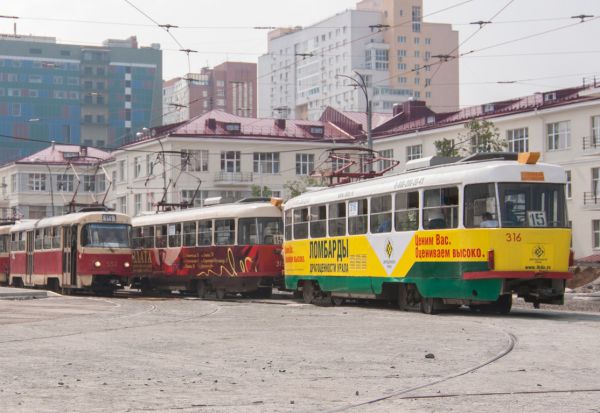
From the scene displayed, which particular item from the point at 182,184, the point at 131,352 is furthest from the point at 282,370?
the point at 182,184

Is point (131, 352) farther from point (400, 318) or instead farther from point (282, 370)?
point (400, 318)

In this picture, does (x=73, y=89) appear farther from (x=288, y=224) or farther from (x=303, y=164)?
(x=288, y=224)

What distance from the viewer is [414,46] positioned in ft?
579

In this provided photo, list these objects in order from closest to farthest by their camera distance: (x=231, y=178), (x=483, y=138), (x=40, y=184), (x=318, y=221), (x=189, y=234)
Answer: (x=318, y=221) → (x=189, y=234) → (x=483, y=138) → (x=231, y=178) → (x=40, y=184)

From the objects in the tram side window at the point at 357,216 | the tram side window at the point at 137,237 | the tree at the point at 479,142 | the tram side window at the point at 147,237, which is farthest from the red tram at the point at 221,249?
the tree at the point at 479,142

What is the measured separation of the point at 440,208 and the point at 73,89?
171m

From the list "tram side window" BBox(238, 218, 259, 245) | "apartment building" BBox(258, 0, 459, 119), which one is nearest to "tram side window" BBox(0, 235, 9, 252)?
"tram side window" BBox(238, 218, 259, 245)

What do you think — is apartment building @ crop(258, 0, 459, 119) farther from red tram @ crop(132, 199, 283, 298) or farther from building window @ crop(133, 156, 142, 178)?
red tram @ crop(132, 199, 283, 298)

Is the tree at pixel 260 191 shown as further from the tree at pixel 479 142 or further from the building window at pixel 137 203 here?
the tree at pixel 479 142

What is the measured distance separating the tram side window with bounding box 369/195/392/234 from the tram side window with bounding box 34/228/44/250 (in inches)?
777

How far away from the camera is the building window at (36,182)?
10394 centimetres

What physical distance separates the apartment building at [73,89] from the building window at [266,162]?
340 feet

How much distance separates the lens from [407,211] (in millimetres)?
23422

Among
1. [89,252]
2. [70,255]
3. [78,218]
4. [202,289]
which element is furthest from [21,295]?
[202,289]
